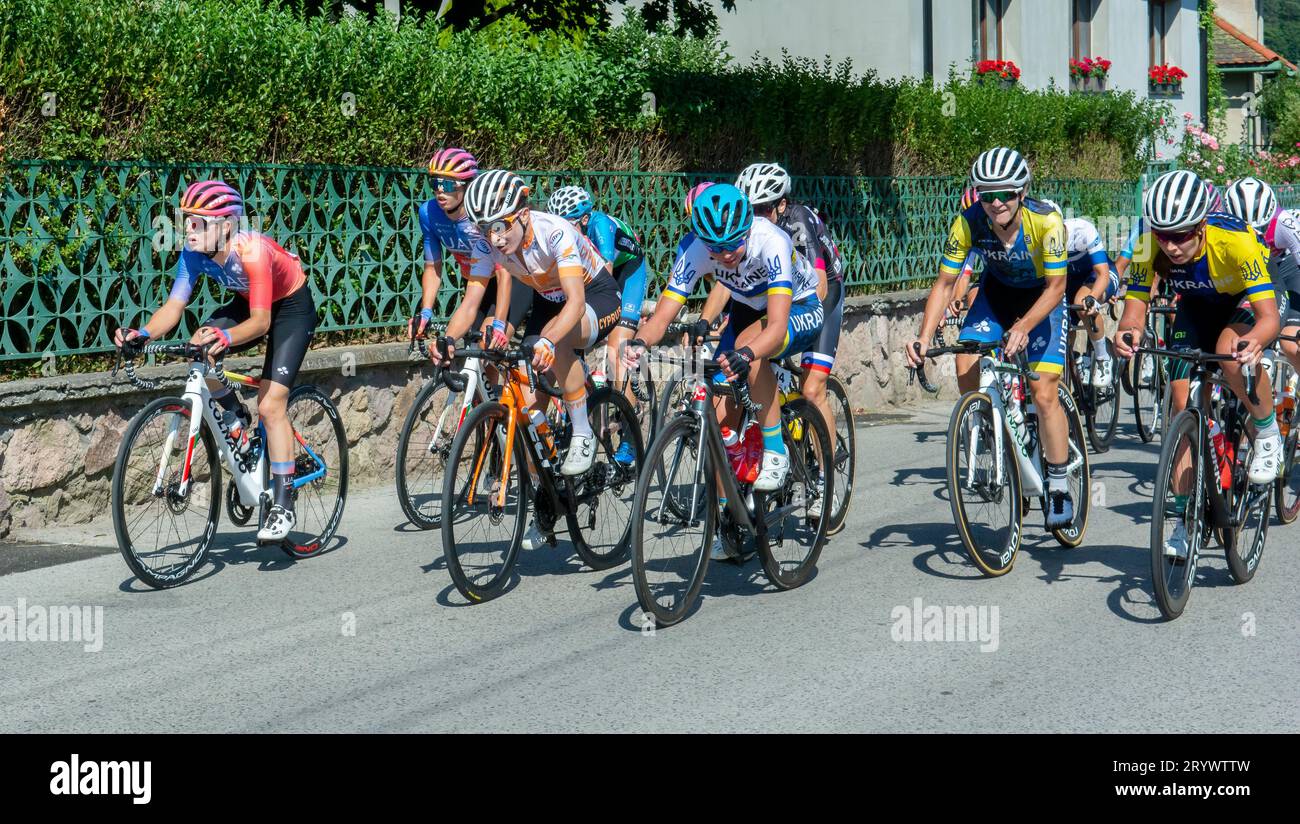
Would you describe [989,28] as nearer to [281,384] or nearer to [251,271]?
[281,384]

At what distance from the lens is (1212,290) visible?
7.10 m

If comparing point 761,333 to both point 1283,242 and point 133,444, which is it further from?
point 1283,242

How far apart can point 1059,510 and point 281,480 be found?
3.92 metres

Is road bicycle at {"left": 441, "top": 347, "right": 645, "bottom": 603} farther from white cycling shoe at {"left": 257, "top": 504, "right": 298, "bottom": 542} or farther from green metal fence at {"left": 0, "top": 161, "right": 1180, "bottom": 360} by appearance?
green metal fence at {"left": 0, "top": 161, "right": 1180, "bottom": 360}

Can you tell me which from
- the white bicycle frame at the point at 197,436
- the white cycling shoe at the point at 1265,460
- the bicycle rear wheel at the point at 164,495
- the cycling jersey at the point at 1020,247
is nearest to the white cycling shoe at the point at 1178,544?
the white cycling shoe at the point at 1265,460

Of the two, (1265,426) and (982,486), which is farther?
(1265,426)

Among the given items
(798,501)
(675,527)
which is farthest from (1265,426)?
(675,527)

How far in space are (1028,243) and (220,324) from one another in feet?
13.3

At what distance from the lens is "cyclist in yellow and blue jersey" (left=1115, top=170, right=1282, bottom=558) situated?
657 centimetres

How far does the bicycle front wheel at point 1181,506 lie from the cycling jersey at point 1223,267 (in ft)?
2.74

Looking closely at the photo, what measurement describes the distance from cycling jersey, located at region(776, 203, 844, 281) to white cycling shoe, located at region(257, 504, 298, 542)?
124 inches

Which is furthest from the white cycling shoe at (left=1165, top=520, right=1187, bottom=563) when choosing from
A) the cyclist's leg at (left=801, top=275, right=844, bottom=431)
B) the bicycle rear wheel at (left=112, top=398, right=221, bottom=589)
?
the bicycle rear wheel at (left=112, top=398, right=221, bottom=589)
